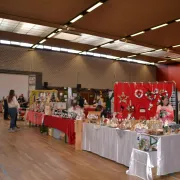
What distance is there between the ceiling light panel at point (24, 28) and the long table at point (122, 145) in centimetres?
739

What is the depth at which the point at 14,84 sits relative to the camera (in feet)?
49.7

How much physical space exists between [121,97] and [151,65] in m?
15.5

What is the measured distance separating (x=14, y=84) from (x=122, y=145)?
12.5 meters

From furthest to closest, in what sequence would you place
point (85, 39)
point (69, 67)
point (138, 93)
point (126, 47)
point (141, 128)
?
point (69, 67) → point (126, 47) → point (85, 39) → point (138, 93) → point (141, 128)

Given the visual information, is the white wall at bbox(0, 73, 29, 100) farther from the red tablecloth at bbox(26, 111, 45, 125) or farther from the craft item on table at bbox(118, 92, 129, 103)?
the craft item on table at bbox(118, 92, 129, 103)

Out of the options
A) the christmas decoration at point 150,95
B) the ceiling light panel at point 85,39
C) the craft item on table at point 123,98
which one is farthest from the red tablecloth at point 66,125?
the ceiling light panel at point 85,39

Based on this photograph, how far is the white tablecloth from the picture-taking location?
12.5 ft

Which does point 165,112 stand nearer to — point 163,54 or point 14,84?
point 14,84

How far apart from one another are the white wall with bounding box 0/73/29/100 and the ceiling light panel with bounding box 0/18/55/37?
12.5 ft

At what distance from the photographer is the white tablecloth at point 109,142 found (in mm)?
3801

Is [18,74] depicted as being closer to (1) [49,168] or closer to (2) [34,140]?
(2) [34,140]

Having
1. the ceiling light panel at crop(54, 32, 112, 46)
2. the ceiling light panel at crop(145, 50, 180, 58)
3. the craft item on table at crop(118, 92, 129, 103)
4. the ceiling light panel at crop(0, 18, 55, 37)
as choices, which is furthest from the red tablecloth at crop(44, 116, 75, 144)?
the ceiling light panel at crop(145, 50, 180, 58)

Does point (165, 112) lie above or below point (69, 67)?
below

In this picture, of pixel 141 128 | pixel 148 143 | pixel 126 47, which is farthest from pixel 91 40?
pixel 148 143
